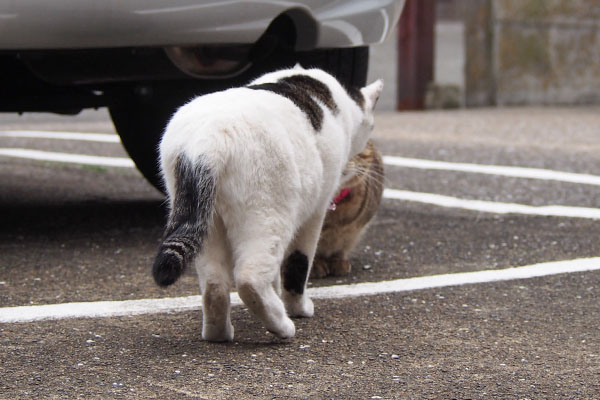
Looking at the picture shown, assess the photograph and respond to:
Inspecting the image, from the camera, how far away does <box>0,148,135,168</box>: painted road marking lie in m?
7.56

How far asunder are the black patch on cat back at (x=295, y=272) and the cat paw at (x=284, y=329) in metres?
0.29

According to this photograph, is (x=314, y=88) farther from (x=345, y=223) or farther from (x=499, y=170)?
(x=499, y=170)

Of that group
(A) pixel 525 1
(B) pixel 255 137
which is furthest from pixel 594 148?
(B) pixel 255 137

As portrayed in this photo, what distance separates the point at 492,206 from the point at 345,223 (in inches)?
66.4

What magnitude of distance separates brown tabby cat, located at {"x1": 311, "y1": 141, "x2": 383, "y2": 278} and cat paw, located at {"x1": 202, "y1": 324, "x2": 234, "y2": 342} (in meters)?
1.12

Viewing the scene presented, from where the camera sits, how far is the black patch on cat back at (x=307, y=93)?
3.53 meters

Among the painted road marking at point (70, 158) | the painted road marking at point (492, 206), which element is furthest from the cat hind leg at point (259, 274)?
the painted road marking at point (70, 158)

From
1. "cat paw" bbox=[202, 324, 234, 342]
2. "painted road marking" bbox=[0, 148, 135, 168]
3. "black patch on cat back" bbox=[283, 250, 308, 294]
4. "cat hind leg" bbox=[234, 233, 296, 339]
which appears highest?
"cat hind leg" bbox=[234, 233, 296, 339]

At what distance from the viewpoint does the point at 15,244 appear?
484 cm

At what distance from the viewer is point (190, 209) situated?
3105mm

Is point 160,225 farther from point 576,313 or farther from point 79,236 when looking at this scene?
point 576,313

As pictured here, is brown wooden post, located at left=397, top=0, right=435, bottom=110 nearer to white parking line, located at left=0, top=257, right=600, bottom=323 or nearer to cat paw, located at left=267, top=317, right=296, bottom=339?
white parking line, located at left=0, top=257, right=600, bottom=323

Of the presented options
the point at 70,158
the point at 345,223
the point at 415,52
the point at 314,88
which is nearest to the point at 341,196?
the point at 345,223

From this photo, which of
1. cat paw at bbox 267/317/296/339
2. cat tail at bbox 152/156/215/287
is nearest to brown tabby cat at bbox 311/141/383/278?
cat paw at bbox 267/317/296/339
